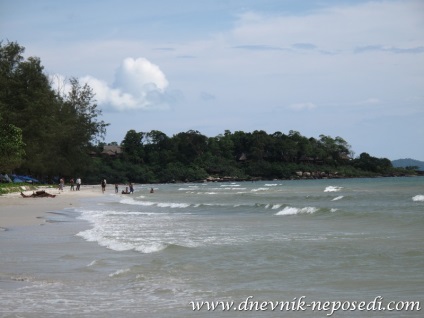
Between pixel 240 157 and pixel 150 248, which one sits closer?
pixel 150 248

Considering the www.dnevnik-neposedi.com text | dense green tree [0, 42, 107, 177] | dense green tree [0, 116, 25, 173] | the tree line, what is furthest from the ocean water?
the tree line

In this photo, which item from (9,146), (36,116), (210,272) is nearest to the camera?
(210,272)

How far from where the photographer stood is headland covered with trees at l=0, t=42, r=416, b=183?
54312 mm

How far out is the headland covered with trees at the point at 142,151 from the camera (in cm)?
5431

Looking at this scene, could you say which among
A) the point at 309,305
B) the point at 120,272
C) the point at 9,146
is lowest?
the point at 309,305

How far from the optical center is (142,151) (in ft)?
451

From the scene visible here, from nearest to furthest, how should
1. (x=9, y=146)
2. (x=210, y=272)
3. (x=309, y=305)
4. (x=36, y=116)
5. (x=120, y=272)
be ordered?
(x=309, y=305), (x=120, y=272), (x=210, y=272), (x=9, y=146), (x=36, y=116)

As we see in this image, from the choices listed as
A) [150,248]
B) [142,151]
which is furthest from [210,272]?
[142,151]

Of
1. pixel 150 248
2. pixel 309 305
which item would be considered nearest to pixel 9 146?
pixel 150 248

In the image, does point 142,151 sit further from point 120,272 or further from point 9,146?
point 120,272

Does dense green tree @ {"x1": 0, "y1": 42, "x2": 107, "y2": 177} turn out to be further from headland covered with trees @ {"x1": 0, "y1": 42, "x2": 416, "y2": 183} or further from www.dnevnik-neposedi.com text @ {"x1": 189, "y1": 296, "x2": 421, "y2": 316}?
www.dnevnik-neposedi.com text @ {"x1": 189, "y1": 296, "x2": 421, "y2": 316}

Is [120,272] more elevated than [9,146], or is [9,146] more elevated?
[9,146]

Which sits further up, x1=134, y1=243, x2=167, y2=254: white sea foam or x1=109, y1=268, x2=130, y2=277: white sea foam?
x1=134, y1=243, x2=167, y2=254: white sea foam

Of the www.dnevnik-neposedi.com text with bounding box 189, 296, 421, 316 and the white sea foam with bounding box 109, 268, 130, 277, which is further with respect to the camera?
the white sea foam with bounding box 109, 268, 130, 277
